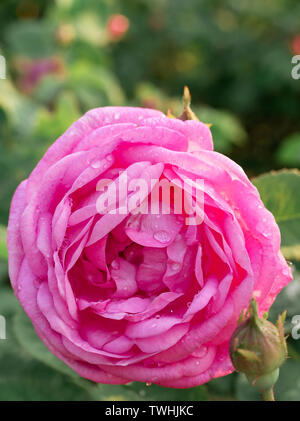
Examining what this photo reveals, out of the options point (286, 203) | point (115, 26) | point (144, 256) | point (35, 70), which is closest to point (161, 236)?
point (144, 256)

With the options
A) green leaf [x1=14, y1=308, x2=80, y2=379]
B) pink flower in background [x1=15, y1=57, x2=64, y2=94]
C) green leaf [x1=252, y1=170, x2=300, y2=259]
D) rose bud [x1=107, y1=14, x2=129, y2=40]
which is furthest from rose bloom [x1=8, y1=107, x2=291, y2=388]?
→ rose bud [x1=107, y1=14, x2=129, y2=40]

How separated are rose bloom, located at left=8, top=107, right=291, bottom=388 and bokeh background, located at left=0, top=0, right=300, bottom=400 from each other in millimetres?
213

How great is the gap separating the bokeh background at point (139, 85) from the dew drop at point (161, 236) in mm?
303

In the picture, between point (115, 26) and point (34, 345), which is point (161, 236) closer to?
point (34, 345)

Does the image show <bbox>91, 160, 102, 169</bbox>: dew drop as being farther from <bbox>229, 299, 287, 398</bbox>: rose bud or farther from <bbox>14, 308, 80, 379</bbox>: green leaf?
<bbox>14, 308, 80, 379</bbox>: green leaf

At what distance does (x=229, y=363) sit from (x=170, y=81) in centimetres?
382

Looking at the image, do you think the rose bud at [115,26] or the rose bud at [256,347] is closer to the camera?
the rose bud at [256,347]

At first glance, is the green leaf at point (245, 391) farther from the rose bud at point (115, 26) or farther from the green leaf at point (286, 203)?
the rose bud at point (115, 26)

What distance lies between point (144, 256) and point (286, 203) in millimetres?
266

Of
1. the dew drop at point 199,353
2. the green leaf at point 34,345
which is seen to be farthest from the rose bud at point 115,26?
→ the dew drop at point 199,353

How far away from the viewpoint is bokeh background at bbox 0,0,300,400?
3.55 feet

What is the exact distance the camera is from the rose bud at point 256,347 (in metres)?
0.65

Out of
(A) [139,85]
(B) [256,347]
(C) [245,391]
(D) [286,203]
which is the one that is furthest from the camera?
(A) [139,85]

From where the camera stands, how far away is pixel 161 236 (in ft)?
2.40
